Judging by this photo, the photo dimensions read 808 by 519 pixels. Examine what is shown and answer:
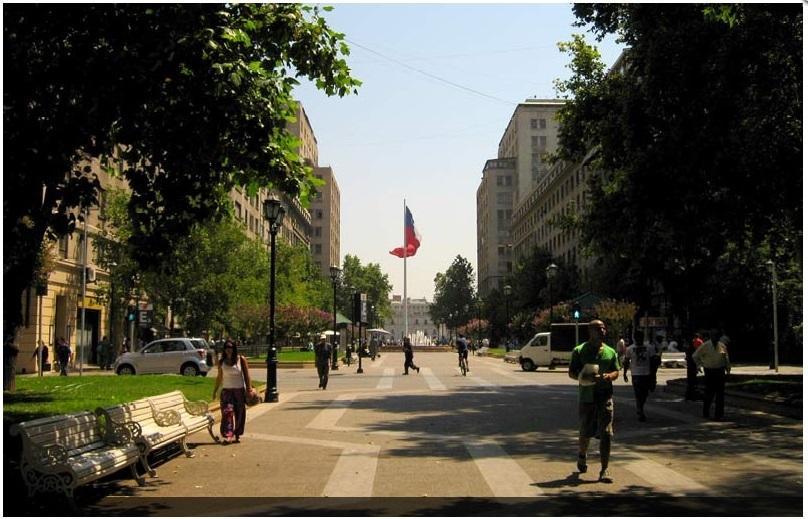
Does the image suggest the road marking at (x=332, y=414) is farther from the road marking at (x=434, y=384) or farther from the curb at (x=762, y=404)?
the curb at (x=762, y=404)

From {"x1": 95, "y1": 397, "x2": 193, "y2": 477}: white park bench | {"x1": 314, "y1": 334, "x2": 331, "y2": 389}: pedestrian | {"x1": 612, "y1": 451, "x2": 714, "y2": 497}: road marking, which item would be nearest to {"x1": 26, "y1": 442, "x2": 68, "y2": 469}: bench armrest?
{"x1": 95, "y1": 397, "x2": 193, "y2": 477}: white park bench

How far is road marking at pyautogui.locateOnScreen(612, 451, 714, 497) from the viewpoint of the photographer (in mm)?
8242

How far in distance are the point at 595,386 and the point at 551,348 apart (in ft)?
94.2

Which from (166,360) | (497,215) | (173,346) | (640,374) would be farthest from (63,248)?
(497,215)

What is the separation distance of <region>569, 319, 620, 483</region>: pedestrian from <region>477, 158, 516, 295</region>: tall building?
130 metres

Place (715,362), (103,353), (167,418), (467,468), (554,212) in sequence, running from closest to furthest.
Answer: (467,468), (167,418), (715,362), (103,353), (554,212)

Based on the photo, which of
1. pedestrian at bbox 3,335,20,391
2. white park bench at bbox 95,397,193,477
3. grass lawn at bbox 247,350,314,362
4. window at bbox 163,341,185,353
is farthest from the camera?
grass lawn at bbox 247,350,314,362

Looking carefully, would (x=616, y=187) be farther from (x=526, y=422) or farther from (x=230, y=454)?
(x=230, y=454)

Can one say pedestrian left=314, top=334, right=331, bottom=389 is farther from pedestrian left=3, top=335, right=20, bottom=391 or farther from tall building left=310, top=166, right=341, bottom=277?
tall building left=310, top=166, right=341, bottom=277

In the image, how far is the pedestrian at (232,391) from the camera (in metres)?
12.4

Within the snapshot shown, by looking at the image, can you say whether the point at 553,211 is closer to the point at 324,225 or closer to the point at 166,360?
the point at 324,225

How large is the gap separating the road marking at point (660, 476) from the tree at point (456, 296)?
464 feet

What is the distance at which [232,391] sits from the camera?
12.4 m

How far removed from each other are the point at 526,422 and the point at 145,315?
87.4 ft
